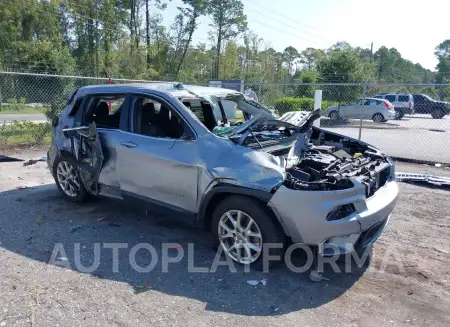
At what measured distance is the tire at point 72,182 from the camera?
515 cm

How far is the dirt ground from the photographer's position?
2906mm

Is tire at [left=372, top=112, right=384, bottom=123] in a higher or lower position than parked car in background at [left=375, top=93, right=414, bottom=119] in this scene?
lower

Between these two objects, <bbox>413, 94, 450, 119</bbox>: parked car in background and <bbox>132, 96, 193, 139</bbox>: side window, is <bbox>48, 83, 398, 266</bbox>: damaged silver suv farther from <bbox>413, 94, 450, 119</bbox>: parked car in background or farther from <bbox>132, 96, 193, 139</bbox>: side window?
<bbox>413, 94, 450, 119</bbox>: parked car in background

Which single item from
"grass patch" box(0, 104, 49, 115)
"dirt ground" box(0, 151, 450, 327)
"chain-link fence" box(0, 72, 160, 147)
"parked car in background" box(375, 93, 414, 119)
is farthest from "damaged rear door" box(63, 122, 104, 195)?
"parked car in background" box(375, 93, 414, 119)

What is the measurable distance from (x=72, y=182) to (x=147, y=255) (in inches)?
81.1

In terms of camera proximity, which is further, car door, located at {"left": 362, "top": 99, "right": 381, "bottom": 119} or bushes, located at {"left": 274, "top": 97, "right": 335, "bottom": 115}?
car door, located at {"left": 362, "top": 99, "right": 381, "bottom": 119}

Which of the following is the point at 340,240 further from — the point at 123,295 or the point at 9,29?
the point at 9,29

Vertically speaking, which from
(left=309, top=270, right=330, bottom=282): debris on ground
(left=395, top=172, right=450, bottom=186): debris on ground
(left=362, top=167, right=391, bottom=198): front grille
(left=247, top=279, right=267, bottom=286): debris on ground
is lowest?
(left=247, top=279, right=267, bottom=286): debris on ground

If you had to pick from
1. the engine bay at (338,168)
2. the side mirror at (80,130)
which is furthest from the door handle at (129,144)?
the engine bay at (338,168)

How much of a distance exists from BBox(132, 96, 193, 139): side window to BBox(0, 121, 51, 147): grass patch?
7.05m

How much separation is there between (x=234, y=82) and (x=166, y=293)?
9326mm

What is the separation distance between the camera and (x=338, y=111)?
1622cm

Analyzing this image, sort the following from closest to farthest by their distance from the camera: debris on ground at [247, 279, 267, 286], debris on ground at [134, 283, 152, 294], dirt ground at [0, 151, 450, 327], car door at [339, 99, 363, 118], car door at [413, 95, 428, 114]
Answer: dirt ground at [0, 151, 450, 327], debris on ground at [134, 283, 152, 294], debris on ground at [247, 279, 267, 286], car door at [339, 99, 363, 118], car door at [413, 95, 428, 114]

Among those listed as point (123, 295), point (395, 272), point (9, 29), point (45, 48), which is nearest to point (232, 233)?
point (123, 295)
